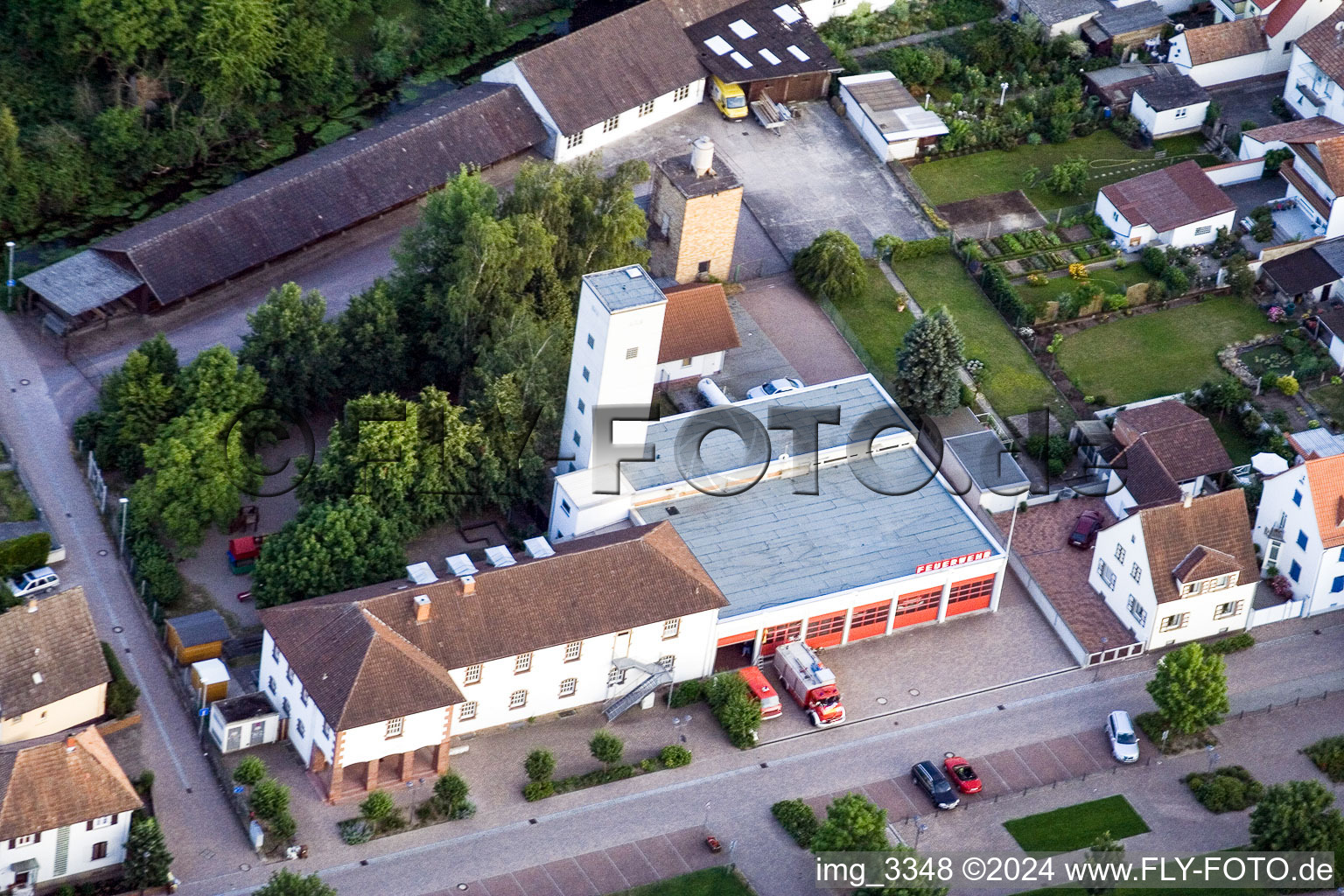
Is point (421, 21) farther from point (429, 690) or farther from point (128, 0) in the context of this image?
point (429, 690)

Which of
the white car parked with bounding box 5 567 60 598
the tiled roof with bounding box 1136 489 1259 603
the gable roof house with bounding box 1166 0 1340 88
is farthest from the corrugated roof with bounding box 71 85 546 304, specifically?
the tiled roof with bounding box 1136 489 1259 603

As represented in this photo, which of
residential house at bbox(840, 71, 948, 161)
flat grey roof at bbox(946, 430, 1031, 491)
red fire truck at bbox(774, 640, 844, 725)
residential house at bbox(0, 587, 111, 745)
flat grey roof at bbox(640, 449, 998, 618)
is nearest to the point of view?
residential house at bbox(0, 587, 111, 745)

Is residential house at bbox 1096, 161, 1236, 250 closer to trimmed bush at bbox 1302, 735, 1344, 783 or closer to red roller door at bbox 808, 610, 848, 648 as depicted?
red roller door at bbox 808, 610, 848, 648

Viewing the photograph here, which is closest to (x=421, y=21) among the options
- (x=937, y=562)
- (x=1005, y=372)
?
(x=1005, y=372)

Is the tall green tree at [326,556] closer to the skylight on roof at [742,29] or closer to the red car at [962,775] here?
the red car at [962,775]

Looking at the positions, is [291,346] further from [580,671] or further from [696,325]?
[580,671]

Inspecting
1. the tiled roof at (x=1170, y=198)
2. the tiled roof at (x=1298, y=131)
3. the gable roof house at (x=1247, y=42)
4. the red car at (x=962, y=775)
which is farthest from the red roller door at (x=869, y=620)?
the gable roof house at (x=1247, y=42)
